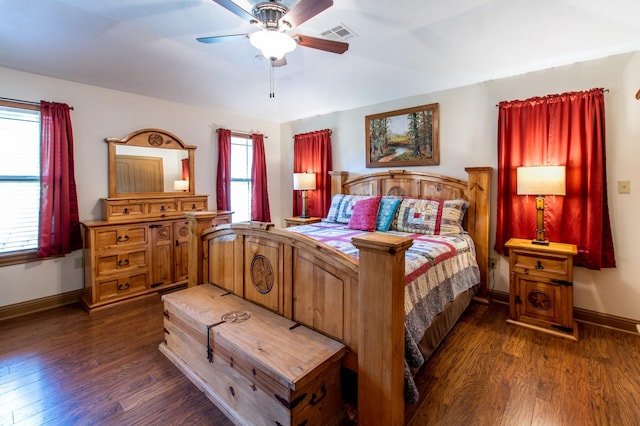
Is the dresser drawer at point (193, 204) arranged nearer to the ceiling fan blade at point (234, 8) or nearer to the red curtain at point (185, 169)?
the red curtain at point (185, 169)

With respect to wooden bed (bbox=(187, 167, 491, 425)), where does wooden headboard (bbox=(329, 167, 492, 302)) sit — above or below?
above

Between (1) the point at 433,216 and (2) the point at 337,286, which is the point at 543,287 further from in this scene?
(2) the point at 337,286

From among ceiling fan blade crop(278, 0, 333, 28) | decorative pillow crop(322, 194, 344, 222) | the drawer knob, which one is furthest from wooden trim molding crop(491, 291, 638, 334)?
ceiling fan blade crop(278, 0, 333, 28)

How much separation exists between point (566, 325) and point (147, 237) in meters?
4.19

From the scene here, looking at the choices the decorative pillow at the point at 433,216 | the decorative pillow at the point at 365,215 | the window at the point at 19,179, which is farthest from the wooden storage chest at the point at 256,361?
the window at the point at 19,179

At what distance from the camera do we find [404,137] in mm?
3809

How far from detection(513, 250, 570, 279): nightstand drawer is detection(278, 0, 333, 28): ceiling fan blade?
253 centimetres

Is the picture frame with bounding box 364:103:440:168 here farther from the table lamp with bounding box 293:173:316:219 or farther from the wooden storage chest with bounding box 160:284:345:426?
the wooden storage chest with bounding box 160:284:345:426

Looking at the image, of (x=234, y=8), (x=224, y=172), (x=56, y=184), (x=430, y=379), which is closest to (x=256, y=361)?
(x=430, y=379)

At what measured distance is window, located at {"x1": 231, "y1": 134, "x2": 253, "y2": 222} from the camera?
4753mm

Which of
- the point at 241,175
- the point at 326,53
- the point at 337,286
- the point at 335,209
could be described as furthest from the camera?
the point at 241,175

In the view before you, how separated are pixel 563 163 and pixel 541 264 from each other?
0.99 m

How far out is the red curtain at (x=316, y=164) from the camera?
15.0ft

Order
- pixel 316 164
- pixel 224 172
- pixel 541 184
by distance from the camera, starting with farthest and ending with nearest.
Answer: pixel 316 164 < pixel 224 172 < pixel 541 184
